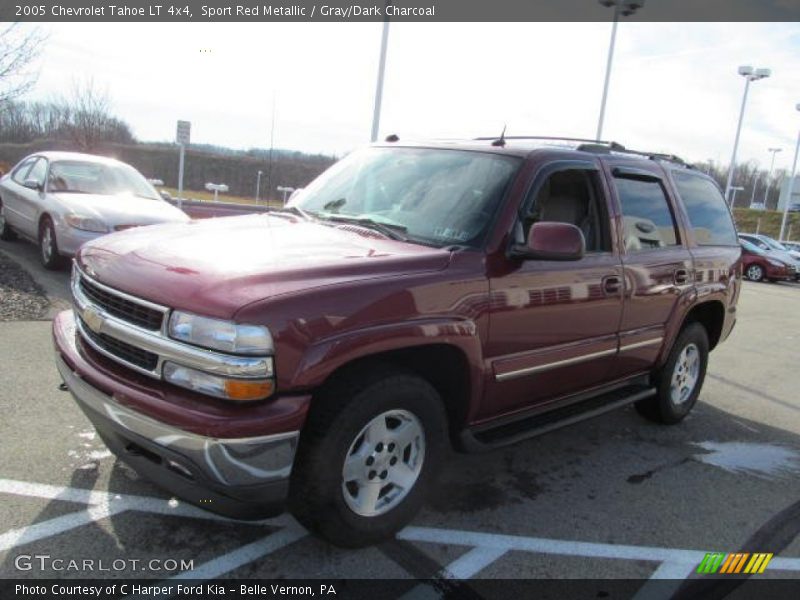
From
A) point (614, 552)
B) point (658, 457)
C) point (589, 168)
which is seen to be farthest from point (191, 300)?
point (658, 457)

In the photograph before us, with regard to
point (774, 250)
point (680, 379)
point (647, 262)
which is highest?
point (647, 262)

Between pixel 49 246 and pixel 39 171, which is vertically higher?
pixel 39 171

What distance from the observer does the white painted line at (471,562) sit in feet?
9.91

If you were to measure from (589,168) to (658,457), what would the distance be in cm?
213

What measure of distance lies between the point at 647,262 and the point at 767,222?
78.1 m

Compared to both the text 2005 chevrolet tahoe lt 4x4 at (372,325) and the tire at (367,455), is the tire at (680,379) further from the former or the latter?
the tire at (367,455)

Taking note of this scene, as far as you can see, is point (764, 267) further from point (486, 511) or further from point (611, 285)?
point (486, 511)

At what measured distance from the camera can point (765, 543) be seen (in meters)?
3.61

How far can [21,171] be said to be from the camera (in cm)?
1029

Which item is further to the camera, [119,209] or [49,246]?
[49,246]

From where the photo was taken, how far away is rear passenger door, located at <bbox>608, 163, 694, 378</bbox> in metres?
4.40

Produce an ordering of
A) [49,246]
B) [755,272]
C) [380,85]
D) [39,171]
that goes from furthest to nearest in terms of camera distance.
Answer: [755,272]
[380,85]
[39,171]
[49,246]

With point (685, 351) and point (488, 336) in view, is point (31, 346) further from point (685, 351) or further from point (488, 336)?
point (685, 351)

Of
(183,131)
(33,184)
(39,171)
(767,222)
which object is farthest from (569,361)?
(767,222)
